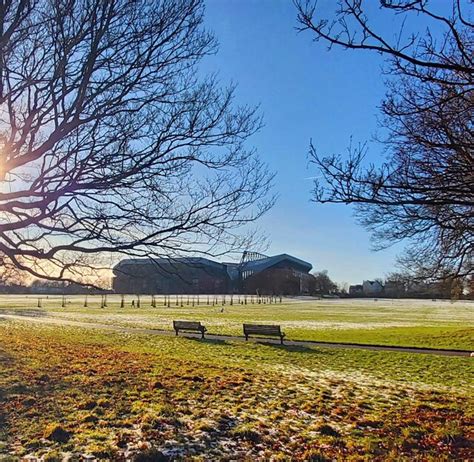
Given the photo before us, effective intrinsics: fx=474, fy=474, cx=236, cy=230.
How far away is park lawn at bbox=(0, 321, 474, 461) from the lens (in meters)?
5.01

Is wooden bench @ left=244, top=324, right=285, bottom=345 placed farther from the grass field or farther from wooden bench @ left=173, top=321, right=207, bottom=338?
the grass field

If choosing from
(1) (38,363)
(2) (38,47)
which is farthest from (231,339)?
(2) (38,47)

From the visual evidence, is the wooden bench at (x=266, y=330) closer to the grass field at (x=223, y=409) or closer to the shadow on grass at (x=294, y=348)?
the shadow on grass at (x=294, y=348)

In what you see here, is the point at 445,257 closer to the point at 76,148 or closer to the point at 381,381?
the point at 381,381

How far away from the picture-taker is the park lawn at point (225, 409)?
16.4 feet

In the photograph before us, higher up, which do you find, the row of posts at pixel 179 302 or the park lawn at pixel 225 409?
the park lawn at pixel 225 409

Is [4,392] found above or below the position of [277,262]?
below

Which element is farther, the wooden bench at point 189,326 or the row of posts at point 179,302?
the row of posts at point 179,302

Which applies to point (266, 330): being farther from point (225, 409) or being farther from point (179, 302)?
point (179, 302)

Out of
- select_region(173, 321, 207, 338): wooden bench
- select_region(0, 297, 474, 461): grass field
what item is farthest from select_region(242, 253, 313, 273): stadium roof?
select_region(0, 297, 474, 461): grass field

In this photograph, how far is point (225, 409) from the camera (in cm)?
659

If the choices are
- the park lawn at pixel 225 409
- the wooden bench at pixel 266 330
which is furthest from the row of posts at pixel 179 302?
the park lawn at pixel 225 409

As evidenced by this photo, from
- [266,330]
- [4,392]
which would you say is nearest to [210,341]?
[266,330]

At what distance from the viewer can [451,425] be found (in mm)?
6035
